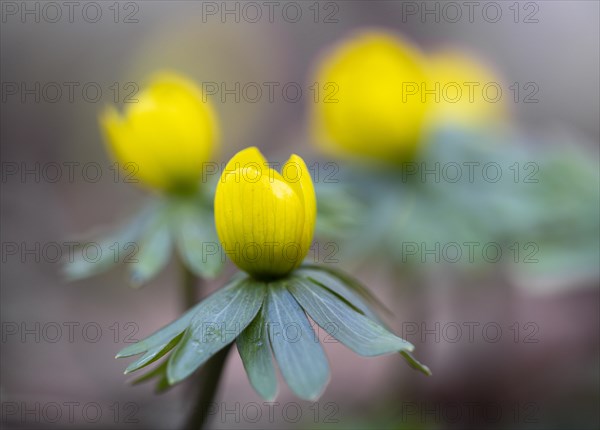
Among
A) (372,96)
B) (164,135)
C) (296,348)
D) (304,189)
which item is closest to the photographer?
(296,348)

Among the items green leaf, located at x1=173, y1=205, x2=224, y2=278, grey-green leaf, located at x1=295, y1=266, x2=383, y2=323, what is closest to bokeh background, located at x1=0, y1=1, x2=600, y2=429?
grey-green leaf, located at x1=295, y1=266, x2=383, y2=323

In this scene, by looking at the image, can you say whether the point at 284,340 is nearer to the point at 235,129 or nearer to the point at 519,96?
the point at 235,129

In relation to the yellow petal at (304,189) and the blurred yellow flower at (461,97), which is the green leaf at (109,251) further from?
the blurred yellow flower at (461,97)

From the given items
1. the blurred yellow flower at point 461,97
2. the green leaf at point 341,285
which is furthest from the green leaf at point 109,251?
the blurred yellow flower at point 461,97

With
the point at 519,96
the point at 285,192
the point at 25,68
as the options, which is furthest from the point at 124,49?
the point at 285,192

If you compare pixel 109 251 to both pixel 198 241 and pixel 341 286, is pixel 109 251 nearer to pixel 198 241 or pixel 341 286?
pixel 198 241

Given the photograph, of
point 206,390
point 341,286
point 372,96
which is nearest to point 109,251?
point 206,390
